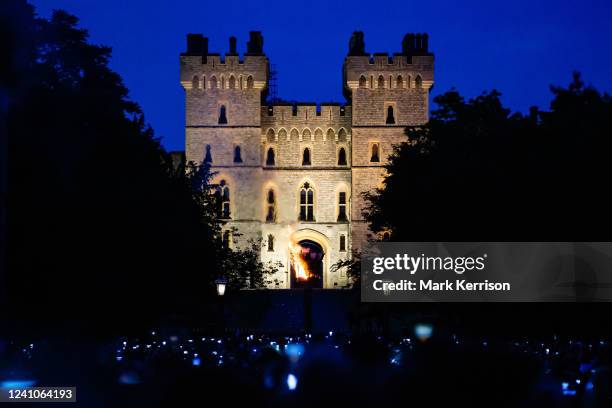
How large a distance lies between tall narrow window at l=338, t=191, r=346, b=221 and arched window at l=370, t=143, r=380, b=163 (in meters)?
3.00

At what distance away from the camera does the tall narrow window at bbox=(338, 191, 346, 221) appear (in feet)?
181

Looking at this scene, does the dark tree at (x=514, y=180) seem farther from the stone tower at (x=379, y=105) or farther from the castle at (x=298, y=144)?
the castle at (x=298, y=144)

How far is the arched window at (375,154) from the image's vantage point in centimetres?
5388

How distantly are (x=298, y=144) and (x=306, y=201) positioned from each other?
11.7 ft

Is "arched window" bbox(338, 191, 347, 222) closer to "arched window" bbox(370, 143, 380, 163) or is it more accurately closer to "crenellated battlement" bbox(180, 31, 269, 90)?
"arched window" bbox(370, 143, 380, 163)

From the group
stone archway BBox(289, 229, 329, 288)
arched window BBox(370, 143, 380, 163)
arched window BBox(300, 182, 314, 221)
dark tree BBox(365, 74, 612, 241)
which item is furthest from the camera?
arched window BBox(300, 182, 314, 221)

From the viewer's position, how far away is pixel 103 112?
24094 mm

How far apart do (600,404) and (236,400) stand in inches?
187

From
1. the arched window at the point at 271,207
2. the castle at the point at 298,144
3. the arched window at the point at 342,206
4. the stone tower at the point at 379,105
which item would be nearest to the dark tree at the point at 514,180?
the stone tower at the point at 379,105

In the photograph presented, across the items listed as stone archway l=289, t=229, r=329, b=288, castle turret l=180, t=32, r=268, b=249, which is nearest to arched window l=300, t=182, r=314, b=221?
stone archway l=289, t=229, r=329, b=288

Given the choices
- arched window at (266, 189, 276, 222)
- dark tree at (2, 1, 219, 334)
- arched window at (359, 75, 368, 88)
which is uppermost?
arched window at (359, 75, 368, 88)

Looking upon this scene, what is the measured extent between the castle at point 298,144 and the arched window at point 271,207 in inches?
2.4

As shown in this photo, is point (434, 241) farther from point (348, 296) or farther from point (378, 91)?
point (378, 91)

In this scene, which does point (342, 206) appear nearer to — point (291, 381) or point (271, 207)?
point (271, 207)
